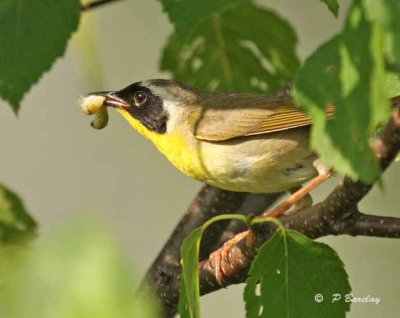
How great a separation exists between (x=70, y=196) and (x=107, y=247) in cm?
549

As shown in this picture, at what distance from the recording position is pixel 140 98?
3.49 m

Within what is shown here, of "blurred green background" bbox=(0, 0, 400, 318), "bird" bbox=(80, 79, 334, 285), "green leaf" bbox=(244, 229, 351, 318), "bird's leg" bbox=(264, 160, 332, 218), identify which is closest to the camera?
"green leaf" bbox=(244, 229, 351, 318)

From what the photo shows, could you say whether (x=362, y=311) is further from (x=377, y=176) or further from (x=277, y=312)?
(x=377, y=176)

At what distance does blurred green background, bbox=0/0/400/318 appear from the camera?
20.3 feet

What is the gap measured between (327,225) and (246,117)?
1335 mm

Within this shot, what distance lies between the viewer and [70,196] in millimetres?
6223

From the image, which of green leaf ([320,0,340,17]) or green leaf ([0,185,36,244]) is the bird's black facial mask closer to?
green leaf ([0,185,36,244])

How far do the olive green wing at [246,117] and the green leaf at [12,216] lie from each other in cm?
73

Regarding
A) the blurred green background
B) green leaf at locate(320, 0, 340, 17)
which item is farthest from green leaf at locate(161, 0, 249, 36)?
the blurred green background

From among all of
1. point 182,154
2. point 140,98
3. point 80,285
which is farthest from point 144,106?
point 80,285

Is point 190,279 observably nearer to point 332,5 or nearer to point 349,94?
point 332,5

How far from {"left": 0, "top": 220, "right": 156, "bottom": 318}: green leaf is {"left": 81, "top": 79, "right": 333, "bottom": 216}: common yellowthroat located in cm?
187

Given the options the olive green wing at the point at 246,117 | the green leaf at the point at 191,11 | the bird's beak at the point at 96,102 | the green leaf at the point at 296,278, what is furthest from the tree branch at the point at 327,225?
the bird's beak at the point at 96,102

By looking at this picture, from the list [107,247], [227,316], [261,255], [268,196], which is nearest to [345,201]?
[261,255]
